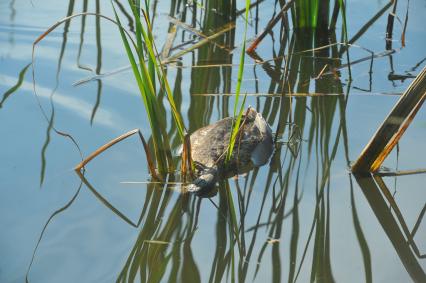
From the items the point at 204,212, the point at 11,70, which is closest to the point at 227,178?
the point at 204,212

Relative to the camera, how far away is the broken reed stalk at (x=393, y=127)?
288 cm

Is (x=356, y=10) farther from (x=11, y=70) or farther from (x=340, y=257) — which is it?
(x=340, y=257)

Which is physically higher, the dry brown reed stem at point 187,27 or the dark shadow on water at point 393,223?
the dry brown reed stem at point 187,27

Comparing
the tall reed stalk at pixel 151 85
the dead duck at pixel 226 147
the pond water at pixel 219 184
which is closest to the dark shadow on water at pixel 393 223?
the pond water at pixel 219 184

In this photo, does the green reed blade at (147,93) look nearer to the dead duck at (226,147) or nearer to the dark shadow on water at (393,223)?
the dead duck at (226,147)

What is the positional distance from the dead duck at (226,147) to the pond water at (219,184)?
0.06 m

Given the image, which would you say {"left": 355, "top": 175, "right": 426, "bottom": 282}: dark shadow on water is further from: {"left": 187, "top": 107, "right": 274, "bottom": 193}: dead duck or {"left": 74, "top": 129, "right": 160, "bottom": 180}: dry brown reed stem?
{"left": 74, "top": 129, "right": 160, "bottom": 180}: dry brown reed stem

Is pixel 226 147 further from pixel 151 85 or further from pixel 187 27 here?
pixel 187 27

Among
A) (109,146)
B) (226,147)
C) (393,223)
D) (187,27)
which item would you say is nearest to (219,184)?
(226,147)

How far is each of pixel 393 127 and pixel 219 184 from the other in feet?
2.48

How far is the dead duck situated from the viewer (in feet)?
10.4

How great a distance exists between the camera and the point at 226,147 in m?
3.25

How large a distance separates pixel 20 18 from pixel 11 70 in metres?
0.88

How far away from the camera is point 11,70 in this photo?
4.00m
